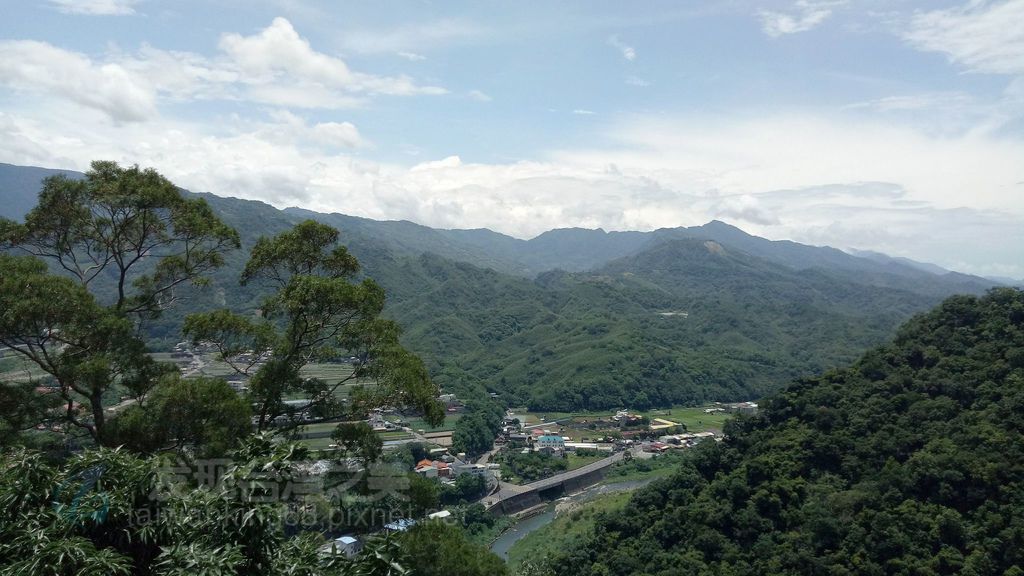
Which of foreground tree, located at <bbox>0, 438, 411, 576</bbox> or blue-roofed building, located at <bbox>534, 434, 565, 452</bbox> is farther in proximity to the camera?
blue-roofed building, located at <bbox>534, 434, 565, 452</bbox>

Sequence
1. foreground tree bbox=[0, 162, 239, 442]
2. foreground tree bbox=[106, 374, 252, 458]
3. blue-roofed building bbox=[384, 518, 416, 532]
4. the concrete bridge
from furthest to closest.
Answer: the concrete bridge → blue-roofed building bbox=[384, 518, 416, 532] → foreground tree bbox=[106, 374, 252, 458] → foreground tree bbox=[0, 162, 239, 442]

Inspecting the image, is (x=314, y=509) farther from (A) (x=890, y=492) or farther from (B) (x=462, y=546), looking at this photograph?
(A) (x=890, y=492)

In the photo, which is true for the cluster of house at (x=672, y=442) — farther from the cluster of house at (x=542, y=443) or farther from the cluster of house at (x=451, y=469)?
the cluster of house at (x=451, y=469)

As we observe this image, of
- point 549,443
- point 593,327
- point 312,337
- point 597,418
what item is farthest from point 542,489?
point 593,327

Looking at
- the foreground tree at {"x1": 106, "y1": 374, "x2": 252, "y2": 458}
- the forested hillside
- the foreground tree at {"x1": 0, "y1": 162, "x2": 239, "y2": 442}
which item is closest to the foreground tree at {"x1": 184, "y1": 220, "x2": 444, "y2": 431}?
the foreground tree at {"x1": 106, "y1": 374, "x2": 252, "y2": 458}

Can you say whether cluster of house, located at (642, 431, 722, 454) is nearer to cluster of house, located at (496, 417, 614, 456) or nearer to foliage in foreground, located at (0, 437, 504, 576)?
cluster of house, located at (496, 417, 614, 456)

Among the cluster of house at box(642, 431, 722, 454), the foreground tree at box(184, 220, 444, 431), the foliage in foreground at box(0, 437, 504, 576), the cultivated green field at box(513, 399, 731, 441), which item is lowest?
the cultivated green field at box(513, 399, 731, 441)

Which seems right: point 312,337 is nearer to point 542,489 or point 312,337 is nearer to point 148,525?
point 148,525

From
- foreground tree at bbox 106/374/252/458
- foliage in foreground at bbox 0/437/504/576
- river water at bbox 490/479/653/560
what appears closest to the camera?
foliage in foreground at bbox 0/437/504/576
